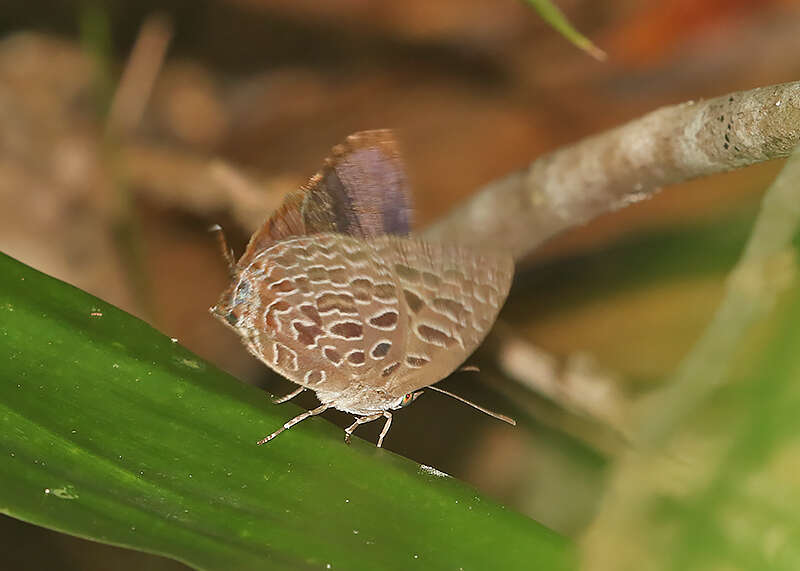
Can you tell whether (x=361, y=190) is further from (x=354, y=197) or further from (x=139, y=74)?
(x=139, y=74)

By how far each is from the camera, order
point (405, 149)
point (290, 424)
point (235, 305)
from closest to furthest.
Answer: point (290, 424)
point (235, 305)
point (405, 149)

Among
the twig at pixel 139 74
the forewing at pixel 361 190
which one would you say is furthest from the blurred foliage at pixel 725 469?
the twig at pixel 139 74

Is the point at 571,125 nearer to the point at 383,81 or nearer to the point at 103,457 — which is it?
the point at 383,81

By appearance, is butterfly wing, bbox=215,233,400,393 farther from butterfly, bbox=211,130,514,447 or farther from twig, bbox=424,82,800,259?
twig, bbox=424,82,800,259

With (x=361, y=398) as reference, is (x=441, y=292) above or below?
above

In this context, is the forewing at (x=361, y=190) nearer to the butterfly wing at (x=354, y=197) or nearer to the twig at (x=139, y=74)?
the butterfly wing at (x=354, y=197)

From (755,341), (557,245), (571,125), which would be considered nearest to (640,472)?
(755,341)

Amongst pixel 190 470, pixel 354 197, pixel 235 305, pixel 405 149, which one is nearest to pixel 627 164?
pixel 354 197
